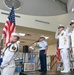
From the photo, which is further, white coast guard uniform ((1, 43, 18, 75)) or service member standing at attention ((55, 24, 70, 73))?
service member standing at attention ((55, 24, 70, 73))

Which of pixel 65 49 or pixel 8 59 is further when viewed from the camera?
pixel 65 49

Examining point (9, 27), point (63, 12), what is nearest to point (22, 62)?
point (9, 27)

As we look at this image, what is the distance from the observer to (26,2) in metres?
7.64

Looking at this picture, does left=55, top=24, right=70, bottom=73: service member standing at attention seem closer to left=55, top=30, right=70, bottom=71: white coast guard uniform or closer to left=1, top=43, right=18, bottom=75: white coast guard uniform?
left=55, top=30, right=70, bottom=71: white coast guard uniform

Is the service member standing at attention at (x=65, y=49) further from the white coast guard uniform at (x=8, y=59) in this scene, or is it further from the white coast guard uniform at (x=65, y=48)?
the white coast guard uniform at (x=8, y=59)

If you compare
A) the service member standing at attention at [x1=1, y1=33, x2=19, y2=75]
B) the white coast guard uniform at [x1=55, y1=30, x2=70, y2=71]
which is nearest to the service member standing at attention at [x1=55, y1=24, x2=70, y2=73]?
the white coast guard uniform at [x1=55, y1=30, x2=70, y2=71]

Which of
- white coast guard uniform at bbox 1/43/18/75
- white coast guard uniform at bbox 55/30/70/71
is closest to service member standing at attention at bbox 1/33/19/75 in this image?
white coast guard uniform at bbox 1/43/18/75

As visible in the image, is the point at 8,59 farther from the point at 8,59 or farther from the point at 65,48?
the point at 65,48

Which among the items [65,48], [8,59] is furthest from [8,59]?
[65,48]

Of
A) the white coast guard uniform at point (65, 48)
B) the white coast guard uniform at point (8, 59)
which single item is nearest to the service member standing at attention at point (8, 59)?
the white coast guard uniform at point (8, 59)

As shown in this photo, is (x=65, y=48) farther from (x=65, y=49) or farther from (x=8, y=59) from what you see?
(x=8, y=59)

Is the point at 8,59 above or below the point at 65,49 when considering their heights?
below

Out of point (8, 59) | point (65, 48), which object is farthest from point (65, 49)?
point (8, 59)

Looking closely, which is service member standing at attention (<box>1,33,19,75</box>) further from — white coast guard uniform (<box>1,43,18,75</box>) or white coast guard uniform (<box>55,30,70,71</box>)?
white coast guard uniform (<box>55,30,70,71</box>)
